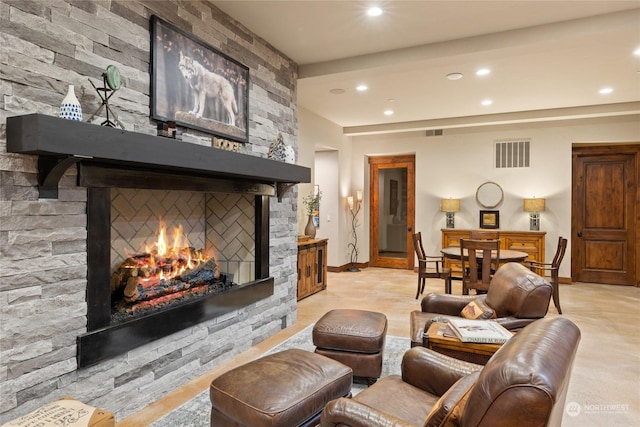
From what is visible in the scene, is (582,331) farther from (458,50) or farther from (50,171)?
(50,171)

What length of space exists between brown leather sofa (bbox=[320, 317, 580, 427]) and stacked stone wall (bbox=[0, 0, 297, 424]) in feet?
4.91

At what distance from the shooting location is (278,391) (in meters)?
1.88

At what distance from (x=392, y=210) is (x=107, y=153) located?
7135 mm

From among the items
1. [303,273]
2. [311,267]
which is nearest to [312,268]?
[311,267]

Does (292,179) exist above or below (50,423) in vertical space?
above

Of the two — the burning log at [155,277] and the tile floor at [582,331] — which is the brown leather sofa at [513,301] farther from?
the burning log at [155,277]

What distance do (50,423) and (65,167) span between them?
1181 mm

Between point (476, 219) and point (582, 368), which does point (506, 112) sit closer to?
point (476, 219)

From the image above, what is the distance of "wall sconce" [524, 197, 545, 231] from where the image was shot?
680 centimetres

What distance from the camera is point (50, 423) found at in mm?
1683

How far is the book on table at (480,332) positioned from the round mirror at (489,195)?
5.21 m

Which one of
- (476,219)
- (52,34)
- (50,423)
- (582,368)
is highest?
(52,34)

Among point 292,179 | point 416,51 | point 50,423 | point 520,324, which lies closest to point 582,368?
point 520,324

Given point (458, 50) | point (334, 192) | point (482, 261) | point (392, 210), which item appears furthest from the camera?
point (392, 210)
